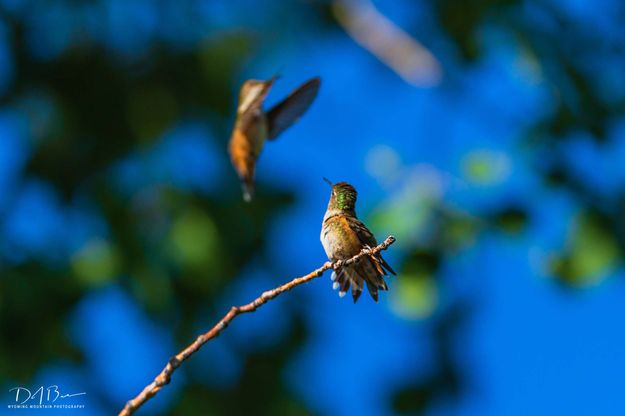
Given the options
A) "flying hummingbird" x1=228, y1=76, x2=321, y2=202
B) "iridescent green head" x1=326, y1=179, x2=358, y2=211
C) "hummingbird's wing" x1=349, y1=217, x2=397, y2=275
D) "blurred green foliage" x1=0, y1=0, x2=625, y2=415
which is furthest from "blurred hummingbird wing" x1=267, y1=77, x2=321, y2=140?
"blurred green foliage" x1=0, y1=0, x2=625, y2=415

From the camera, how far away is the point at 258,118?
259 cm

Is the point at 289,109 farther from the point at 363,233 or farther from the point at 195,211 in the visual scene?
the point at 195,211

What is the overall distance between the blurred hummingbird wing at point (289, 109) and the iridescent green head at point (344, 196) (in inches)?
13.9

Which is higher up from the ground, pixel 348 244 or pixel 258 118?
pixel 258 118

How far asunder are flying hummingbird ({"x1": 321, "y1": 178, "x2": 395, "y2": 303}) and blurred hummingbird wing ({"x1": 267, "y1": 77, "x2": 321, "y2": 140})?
0.38 metres

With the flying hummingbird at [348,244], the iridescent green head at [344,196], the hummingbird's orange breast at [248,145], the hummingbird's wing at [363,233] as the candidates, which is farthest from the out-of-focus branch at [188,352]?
→ the hummingbird's orange breast at [248,145]

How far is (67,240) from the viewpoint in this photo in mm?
7137

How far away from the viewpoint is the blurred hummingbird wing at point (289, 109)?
2.38m

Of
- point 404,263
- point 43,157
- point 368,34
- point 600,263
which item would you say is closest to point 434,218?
point 404,263

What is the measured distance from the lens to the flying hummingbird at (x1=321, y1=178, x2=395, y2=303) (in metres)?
1.63

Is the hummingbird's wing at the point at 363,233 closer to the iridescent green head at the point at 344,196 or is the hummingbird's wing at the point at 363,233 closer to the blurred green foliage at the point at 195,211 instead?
the iridescent green head at the point at 344,196

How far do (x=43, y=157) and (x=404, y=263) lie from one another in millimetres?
3093

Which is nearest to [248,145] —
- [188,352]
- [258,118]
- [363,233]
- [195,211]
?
[258,118]

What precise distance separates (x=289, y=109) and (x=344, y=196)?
59 centimetres
